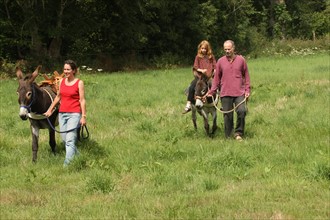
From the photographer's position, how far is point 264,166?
7578 millimetres

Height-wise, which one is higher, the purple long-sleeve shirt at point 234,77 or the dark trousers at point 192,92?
the purple long-sleeve shirt at point 234,77

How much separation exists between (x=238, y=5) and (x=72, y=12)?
64.8ft

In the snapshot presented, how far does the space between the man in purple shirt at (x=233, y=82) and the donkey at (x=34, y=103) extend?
3.53 metres

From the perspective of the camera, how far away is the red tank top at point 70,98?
324 inches

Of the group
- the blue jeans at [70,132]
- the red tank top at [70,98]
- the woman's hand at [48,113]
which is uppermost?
the red tank top at [70,98]

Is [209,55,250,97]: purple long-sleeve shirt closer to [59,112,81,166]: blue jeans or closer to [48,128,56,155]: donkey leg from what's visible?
[59,112,81,166]: blue jeans

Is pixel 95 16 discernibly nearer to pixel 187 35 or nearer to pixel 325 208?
pixel 187 35

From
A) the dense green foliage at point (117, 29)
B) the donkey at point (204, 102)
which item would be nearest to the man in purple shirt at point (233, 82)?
the donkey at point (204, 102)

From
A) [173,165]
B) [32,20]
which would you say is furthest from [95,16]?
[173,165]

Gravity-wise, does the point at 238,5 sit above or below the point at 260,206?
above

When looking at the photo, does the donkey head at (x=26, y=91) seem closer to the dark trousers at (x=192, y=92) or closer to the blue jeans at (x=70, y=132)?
the blue jeans at (x=70, y=132)

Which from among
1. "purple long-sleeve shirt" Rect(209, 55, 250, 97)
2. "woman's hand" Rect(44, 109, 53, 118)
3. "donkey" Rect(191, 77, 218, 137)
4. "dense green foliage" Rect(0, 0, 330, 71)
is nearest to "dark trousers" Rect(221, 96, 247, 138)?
"purple long-sleeve shirt" Rect(209, 55, 250, 97)

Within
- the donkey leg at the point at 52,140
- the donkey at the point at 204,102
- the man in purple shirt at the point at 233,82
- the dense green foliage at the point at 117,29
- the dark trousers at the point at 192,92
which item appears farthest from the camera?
the dense green foliage at the point at 117,29

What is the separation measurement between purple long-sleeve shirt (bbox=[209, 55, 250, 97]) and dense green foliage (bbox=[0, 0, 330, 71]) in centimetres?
2146
